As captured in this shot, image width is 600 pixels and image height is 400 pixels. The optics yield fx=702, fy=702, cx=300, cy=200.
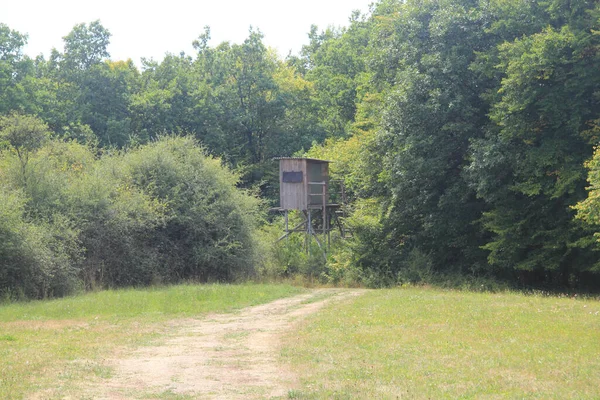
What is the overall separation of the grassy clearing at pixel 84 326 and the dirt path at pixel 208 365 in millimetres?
575

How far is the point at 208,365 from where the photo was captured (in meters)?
12.3

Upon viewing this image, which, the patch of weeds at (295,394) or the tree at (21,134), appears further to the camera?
the tree at (21,134)


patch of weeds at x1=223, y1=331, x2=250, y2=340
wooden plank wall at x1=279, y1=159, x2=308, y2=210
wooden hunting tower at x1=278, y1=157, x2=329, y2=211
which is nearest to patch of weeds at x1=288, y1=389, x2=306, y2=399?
patch of weeds at x1=223, y1=331, x2=250, y2=340

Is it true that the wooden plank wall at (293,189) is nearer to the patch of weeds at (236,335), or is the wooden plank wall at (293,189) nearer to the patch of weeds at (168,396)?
the patch of weeds at (236,335)

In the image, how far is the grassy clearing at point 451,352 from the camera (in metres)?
9.92

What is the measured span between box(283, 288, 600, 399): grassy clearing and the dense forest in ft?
15.4

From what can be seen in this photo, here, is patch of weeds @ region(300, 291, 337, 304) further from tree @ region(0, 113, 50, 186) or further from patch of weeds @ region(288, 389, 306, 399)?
patch of weeds @ region(288, 389, 306, 399)

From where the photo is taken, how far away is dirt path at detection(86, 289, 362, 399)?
10.2 meters

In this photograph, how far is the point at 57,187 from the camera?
91.2 feet

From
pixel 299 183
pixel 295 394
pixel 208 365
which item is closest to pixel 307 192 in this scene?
pixel 299 183

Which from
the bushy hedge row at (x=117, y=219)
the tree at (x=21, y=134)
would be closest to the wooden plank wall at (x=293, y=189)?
the bushy hedge row at (x=117, y=219)

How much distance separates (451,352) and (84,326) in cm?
942

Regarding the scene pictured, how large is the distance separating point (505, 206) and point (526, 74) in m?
5.82

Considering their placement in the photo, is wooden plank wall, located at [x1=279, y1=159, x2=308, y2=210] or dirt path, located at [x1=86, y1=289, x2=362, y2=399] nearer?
dirt path, located at [x1=86, y1=289, x2=362, y2=399]
